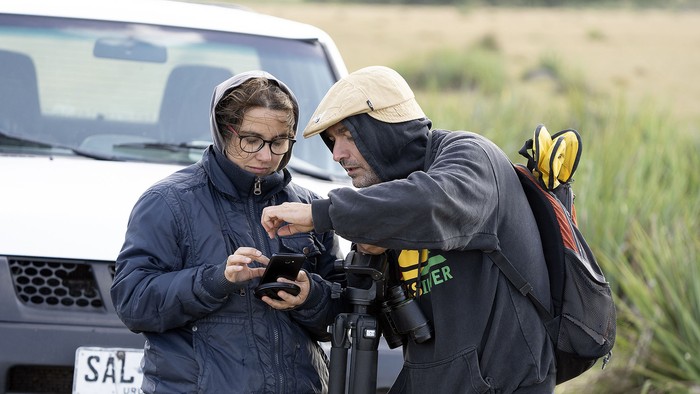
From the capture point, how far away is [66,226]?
3.84 m

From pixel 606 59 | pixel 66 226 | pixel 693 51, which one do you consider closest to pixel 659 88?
pixel 606 59

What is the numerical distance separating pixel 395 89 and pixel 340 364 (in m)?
0.73

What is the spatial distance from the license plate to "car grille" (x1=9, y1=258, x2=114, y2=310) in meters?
0.21

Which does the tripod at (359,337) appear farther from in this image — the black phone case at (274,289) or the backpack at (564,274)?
the backpack at (564,274)

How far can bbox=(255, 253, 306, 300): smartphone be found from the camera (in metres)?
2.85

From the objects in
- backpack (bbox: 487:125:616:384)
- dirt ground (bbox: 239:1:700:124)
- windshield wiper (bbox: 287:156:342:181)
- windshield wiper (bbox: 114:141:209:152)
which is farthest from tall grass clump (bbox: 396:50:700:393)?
dirt ground (bbox: 239:1:700:124)

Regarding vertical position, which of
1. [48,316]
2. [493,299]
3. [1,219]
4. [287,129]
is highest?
[287,129]

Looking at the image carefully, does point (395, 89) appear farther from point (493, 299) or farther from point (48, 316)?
point (48, 316)

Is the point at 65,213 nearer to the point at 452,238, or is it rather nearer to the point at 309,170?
the point at 309,170

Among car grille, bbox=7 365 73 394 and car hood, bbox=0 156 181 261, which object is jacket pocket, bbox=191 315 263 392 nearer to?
car hood, bbox=0 156 181 261

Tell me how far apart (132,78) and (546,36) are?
49.1 meters

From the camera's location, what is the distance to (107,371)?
3.76 m

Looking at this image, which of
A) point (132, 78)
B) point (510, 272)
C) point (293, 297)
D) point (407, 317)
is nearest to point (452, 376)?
point (407, 317)

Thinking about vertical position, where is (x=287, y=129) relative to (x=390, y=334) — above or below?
above
